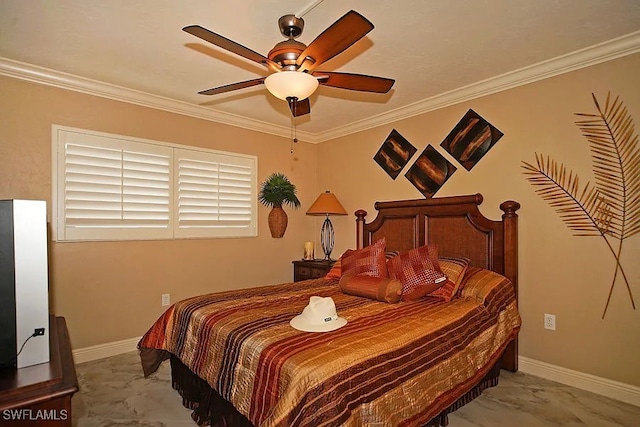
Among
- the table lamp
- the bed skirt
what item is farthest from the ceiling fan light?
the table lamp

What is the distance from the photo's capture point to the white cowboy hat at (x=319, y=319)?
183cm

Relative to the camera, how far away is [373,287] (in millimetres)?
2549

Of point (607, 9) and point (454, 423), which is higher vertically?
point (607, 9)

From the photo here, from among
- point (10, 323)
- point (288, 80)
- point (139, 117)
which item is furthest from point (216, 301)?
point (139, 117)

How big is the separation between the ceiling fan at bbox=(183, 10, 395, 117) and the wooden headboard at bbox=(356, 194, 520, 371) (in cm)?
162

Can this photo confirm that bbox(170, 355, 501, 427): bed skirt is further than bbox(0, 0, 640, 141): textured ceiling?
No

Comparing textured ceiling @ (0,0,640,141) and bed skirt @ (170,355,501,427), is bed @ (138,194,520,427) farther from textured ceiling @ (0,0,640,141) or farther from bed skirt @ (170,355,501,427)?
textured ceiling @ (0,0,640,141)

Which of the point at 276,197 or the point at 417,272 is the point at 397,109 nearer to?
the point at 276,197

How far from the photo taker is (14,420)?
1.12m

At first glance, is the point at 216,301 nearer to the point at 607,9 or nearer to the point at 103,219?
the point at 103,219

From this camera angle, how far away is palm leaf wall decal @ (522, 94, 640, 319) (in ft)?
7.89

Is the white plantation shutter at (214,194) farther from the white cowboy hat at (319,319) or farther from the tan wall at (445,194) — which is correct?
the white cowboy hat at (319,319)

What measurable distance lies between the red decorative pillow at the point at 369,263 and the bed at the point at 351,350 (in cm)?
24

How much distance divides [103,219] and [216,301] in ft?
5.18
